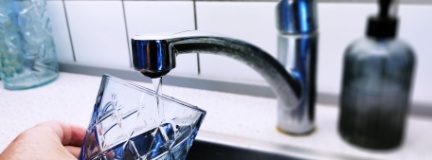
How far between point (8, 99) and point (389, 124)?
2.19 ft

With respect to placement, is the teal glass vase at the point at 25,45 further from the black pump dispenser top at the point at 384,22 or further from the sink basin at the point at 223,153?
the black pump dispenser top at the point at 384,22

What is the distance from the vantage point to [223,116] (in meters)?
0.61

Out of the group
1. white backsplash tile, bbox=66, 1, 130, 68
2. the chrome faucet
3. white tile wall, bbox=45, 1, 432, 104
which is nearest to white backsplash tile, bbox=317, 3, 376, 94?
white tile wall, bbox=45, 1, 432, 104

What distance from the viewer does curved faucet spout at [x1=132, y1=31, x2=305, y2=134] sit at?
0.39 m

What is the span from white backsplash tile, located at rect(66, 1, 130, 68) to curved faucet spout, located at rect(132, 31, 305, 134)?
34 cm

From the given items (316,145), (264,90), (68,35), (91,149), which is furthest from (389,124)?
(68,35)

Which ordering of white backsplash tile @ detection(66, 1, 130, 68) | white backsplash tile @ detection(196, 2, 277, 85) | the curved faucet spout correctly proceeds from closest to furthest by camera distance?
the curved faucet spout < white backsplash tile @ detection(196, 2, 277, 85) < white backsplash tile @ detection(66, 1, 130, 68)

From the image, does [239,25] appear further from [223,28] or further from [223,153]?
[223,153]

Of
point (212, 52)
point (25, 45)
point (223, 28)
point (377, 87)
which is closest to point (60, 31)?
point (25, 45)

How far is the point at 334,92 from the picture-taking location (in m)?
0.59

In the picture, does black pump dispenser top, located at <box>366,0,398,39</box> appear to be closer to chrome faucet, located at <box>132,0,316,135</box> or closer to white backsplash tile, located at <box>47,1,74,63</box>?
chrome faucet, located at <box>132,0,316,135</box>

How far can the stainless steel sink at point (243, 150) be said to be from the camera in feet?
1.65

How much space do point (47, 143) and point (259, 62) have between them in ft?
1.01

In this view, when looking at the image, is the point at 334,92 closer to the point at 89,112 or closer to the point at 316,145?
the point at 316,145
